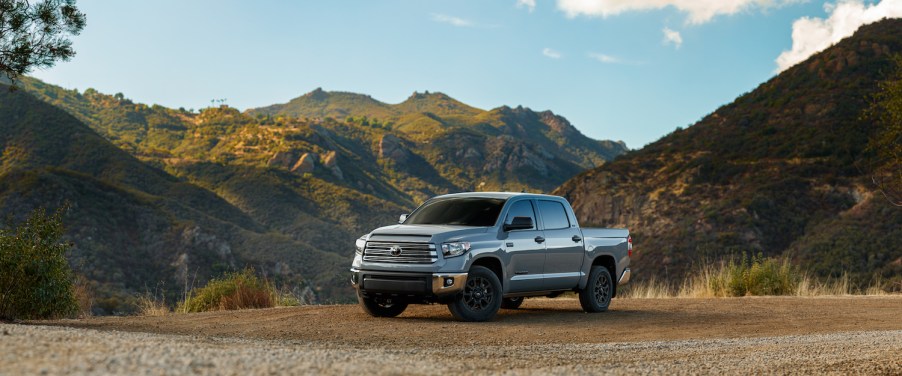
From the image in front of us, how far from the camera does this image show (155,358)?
6238 mm

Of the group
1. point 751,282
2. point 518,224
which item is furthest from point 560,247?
point 751,282

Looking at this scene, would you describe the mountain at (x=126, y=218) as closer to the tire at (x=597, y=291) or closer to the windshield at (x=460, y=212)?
the windshield at (x=460, y=212)

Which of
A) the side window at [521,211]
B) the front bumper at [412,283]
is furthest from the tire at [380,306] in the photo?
the side window at [521,211]

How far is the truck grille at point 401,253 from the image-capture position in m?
13.7

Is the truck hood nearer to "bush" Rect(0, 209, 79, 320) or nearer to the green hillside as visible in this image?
"bush" Rect(0, 209, 79, 320)

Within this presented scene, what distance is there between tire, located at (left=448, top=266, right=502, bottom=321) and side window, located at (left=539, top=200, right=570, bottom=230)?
5.76ft

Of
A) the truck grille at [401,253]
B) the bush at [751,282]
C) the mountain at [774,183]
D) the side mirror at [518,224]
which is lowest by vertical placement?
the bush at [751,282]

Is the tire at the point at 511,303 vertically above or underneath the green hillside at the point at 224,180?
underneath

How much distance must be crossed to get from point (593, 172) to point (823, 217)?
25.1 metres

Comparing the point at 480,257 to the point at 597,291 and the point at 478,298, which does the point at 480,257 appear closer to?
the point at 478,298

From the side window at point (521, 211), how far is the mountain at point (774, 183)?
32.3m

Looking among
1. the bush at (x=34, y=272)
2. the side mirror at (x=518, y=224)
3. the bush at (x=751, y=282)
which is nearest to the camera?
the bush at (x=34, y=272)

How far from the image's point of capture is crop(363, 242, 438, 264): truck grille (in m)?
13.7

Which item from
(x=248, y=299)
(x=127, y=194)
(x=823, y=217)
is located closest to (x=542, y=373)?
(x=248, y=299)
